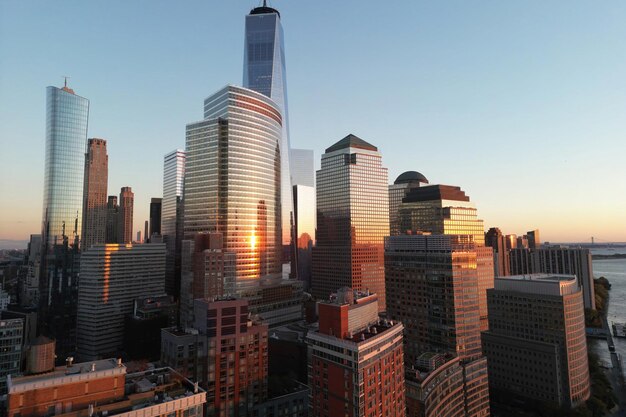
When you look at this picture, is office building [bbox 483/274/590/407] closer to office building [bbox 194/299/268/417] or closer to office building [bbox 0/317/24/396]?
office building [bbox 194/299/268/417]

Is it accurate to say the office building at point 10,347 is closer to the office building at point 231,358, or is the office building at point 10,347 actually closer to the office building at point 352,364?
the office building at point 231,358

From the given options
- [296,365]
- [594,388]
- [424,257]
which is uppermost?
[424,257]

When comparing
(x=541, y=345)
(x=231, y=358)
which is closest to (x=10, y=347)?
(x=231, y=358)

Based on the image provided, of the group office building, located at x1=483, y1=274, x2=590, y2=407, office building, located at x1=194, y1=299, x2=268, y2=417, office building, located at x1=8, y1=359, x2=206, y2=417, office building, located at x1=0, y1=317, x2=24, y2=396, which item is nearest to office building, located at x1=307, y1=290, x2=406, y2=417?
office building, located at x1=194, y1=299, x2=268, y2=417

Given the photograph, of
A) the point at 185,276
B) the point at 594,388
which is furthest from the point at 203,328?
Answer: the point at 594,388

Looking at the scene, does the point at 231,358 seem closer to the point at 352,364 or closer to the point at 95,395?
the point at 352,364

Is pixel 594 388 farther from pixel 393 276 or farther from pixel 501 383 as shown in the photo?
pixel 393 276

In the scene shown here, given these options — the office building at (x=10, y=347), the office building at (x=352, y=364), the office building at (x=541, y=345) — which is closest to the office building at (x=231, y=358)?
the office building at (x=352, y=364)
